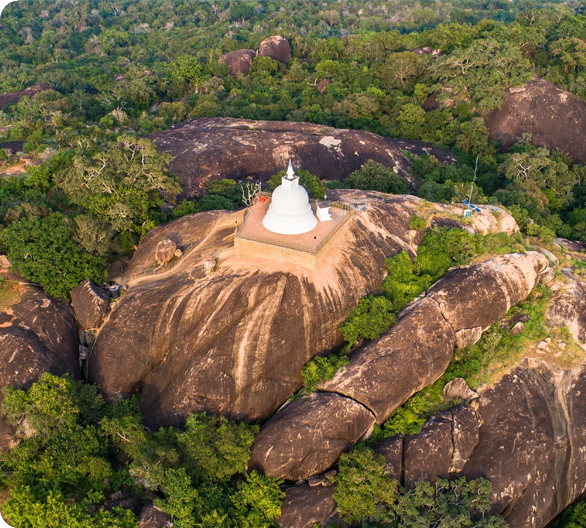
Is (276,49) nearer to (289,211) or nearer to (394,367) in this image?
(289,211)

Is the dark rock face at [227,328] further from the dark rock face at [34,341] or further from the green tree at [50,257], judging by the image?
the green tree at [50,257]

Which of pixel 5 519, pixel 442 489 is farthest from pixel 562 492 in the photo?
pixel 5 519

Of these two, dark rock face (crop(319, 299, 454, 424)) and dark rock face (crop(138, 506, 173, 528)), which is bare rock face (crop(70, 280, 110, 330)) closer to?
dark rock face (crop(138, 506, 173, 528))

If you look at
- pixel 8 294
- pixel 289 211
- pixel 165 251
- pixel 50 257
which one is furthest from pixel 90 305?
pixel 289 211

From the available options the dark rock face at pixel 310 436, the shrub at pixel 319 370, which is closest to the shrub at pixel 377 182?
the shrub at pixel 319 370

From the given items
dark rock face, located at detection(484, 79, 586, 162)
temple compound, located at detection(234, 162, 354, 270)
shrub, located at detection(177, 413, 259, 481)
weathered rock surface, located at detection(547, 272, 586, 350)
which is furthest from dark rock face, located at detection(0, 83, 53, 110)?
weathered rock surface, located at detection(547, 272, 586, 350)

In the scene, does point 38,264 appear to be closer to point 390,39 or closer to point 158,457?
point 158,457
